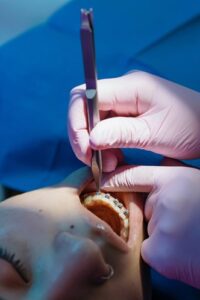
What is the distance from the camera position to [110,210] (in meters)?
0.93

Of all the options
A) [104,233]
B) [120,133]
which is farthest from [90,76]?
Result: [104,233]

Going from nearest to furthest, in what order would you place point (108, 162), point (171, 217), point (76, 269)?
point (76, 269)
point (171, 217)
point (108, 162)

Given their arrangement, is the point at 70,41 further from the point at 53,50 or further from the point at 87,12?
the point at 87,12

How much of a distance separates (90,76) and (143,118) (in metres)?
0.21

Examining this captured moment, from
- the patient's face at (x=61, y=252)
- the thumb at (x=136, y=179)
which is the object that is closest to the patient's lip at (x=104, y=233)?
the patient's face at (x=61, y=252)

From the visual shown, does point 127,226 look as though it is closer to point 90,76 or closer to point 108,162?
point 108,162

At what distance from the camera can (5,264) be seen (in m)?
0.72

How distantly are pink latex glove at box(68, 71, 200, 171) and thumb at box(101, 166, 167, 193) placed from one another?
Answer: 3cm

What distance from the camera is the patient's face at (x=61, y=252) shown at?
0.70 metres

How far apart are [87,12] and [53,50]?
2.12 ft

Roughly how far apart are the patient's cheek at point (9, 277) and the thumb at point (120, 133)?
29cm

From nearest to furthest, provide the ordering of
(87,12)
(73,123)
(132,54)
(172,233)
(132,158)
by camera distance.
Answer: (87,12) < (172,233) < (73,123) < (132,158) < (132,54)

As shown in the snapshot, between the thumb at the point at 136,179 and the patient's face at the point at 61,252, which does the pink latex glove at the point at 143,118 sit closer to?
the thumb at the point at 136,179

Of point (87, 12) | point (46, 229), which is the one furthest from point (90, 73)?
point (46, 229)
